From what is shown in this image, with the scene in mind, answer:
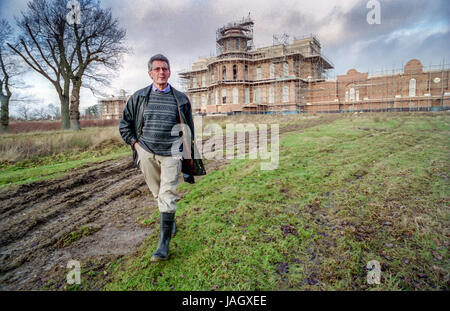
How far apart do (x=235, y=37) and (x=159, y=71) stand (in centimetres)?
4621

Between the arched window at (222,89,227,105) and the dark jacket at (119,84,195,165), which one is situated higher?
the arched window at (222,89,227,105)

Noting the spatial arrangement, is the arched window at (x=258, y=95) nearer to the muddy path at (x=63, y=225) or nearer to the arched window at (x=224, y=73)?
the arched window at (x=224, y=73)

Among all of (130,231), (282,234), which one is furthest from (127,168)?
(282,234)

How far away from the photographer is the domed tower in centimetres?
4397

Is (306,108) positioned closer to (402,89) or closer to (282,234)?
(402,89)

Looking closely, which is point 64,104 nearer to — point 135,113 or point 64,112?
point 64,112

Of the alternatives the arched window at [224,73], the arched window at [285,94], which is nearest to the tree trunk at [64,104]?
the arched window at [224,73]

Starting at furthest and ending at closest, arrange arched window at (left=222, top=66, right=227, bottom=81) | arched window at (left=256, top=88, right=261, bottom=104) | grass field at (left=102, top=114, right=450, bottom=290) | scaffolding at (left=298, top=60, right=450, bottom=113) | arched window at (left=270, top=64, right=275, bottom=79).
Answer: arched window at (left=222, top=66, right=227, bottom=81)
arched window at (left=256, top=88, right=261, bottom=104)
arched window at (left=270, top=64, right=275, bottom=79)
scaffolding at (left=298, top=60, right=450, bottom=113)
grass field at (left=102, top=114, right=450, bottom=290)

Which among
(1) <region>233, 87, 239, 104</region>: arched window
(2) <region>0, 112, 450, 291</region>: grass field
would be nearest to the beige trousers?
(2) <region>0, 112, 450, 291</region>: grass field

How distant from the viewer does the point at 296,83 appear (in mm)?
39781

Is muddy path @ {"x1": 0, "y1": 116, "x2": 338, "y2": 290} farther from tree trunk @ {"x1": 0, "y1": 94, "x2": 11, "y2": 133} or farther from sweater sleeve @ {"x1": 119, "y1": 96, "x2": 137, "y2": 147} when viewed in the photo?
tree trunk @ {"x1": 0, "y1": 94, "x2": 11, "y2": 133}

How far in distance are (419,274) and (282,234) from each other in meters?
1.52

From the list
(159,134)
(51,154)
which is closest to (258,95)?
(51,154)

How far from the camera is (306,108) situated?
4128cm
